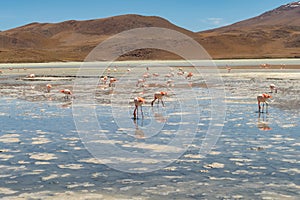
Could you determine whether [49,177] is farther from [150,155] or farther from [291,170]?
[291,170]

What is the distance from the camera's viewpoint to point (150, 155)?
8.78m

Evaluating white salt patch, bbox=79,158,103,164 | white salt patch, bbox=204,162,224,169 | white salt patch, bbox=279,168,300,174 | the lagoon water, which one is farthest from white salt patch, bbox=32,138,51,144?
white salt patch, bbox=279,168,300,174

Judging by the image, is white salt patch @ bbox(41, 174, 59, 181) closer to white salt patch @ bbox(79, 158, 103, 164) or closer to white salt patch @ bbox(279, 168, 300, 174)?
white salt patch @ bbox(79, 158, 103, 164)

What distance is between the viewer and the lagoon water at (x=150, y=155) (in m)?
6.64

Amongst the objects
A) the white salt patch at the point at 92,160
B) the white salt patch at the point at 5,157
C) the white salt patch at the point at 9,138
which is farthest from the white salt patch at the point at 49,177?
the white salt patch at the point at 9,138

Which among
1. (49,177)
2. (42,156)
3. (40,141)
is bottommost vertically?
(49,177)

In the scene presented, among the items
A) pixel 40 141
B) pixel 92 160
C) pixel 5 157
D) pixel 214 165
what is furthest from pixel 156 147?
pixel 5 157

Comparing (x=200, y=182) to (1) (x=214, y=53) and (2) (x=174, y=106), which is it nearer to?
(2) (x=174, y=106)

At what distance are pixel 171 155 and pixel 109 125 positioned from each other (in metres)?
3.82

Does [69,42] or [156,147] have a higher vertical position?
[69,42]

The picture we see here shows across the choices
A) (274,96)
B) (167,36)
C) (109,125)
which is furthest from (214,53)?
(109,125)

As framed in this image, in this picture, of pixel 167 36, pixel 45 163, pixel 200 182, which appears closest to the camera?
pixel 200 182

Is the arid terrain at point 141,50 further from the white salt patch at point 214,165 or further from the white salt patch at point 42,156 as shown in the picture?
the white salt patch at point 214,165

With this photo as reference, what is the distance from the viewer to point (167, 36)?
121 metres
